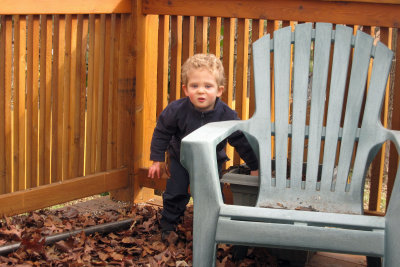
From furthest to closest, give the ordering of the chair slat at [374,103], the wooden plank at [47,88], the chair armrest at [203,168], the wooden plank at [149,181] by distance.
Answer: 1. the wooden plank at [149,181]
2. the wooden plank at [47,88]
3. the chair slat at [374,103]
4. the chair armrest at [203,168]

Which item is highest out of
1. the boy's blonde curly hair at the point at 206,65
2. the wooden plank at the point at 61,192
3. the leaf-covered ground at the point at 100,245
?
the boy's blonde curly hair at the point at 206,65

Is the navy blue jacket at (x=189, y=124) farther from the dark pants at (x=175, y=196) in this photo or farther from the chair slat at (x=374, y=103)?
the chair slat at (x=374, y=103)

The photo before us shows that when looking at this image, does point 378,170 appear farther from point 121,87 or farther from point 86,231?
point 121,87

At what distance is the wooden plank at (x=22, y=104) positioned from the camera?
11.4 ft

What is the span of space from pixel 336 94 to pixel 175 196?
3.57ft

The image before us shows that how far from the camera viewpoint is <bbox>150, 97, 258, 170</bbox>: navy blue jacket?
3271mm

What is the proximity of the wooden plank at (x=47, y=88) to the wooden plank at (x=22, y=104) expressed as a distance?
167mm

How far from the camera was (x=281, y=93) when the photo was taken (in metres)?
3.20

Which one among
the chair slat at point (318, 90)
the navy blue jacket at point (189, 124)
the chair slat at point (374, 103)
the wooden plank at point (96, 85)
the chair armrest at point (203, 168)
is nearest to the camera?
the chair armrest at point (203, 168)

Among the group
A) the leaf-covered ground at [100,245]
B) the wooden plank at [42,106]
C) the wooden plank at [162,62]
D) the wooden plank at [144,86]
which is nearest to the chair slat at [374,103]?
the leaf-covered ground at [100,245]

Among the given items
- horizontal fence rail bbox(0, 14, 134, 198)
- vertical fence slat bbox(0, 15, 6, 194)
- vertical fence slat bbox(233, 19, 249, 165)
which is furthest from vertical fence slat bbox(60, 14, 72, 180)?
vertical fence slat bbox(233, 19, 249, 165)

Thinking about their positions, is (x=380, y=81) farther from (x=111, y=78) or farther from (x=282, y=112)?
(x=111, y=78)

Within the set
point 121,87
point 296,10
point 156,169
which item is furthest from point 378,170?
point 121,87

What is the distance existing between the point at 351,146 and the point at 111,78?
1.81 metres
